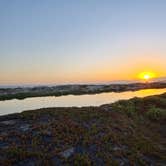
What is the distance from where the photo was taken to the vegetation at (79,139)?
533 inches

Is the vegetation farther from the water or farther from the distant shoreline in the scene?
the distant shoreline

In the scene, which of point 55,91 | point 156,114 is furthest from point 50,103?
point 55,91

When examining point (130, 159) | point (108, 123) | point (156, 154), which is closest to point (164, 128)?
point (108, 123)

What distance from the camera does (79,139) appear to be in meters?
15.6

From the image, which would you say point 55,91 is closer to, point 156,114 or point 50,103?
point 50,103

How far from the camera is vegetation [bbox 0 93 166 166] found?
Answer: 1354 centimetres

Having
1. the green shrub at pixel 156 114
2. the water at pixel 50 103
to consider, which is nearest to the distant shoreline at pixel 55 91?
the water at pixel 50 103

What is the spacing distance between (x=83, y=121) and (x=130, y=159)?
210 inches

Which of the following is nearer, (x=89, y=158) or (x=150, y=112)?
(x=89, y=158)

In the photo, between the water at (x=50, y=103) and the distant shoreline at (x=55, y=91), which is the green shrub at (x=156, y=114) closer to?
the water at (x=50, y=103)

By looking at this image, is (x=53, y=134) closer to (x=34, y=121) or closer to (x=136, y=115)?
(x=34, y=121)

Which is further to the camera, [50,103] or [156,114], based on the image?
[50,103]

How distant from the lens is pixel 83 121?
1881 cm

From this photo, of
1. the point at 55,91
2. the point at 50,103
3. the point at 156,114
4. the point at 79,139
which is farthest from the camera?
the point at 55,91
